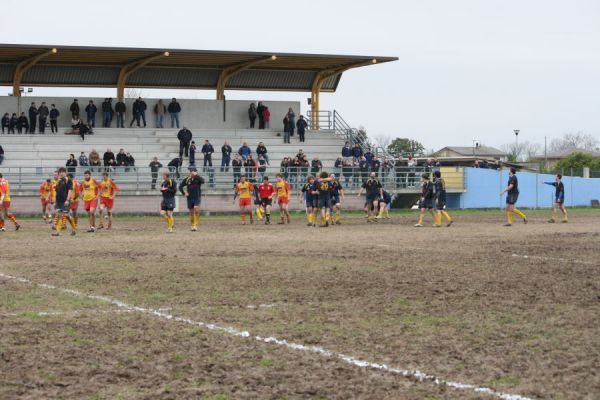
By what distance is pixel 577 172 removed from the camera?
6931cm

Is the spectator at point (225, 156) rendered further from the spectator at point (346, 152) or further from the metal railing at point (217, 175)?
the spectator at point (346, 152)

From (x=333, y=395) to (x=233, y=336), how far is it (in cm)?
282

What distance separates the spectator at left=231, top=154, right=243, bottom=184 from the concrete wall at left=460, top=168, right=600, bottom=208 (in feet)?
38.6

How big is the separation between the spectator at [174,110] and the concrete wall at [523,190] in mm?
14210

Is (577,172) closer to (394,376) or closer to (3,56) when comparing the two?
(3,56)

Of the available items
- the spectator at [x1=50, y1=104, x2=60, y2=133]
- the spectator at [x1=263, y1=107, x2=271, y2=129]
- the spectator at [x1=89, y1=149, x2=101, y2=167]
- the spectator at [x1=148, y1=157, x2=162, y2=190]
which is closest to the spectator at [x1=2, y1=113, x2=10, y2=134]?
the spectator at [x1=50, y1=104, x2=60, y2=133]

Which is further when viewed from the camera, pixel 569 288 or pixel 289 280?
pixel 289 280

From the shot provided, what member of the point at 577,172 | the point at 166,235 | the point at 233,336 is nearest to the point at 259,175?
the point at 166,235

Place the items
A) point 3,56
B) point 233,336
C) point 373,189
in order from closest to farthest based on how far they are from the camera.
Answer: point 233,336
point 373,189
point 3,56

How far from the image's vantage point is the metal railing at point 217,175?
1774 inches

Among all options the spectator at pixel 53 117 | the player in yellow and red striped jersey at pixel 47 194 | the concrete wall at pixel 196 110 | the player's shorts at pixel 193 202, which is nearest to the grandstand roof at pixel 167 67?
the concrete wall at pixel 196 110

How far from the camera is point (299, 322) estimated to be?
1107 cm

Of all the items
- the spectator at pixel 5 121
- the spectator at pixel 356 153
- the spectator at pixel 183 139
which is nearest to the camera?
the spectator at pixel 183 139

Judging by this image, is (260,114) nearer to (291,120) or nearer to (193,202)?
(291,120)
